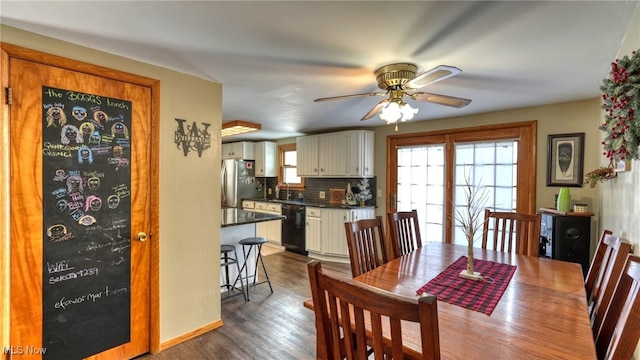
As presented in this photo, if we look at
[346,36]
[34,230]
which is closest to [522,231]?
[346,36]

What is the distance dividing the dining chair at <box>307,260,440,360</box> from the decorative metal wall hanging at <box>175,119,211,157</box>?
1.83 metres

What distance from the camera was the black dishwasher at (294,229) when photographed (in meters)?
5.18

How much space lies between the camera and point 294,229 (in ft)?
17.3

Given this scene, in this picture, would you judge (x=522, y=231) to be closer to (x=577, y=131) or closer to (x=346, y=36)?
(x=577, y=131)

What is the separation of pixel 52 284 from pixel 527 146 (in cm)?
445

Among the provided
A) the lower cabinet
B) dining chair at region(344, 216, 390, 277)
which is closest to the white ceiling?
dining chair at region(344, 216, 390, 277)

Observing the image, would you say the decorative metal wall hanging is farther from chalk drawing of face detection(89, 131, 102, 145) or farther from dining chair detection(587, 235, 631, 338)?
dining chair detection(587, 235, 631, 338)

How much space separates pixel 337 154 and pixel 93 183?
353 cm

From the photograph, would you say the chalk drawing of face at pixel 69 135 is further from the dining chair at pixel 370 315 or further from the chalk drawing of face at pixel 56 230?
the dining chair at pixel 370 315

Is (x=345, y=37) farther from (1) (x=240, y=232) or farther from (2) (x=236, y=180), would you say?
(2) (x=236, y=180)

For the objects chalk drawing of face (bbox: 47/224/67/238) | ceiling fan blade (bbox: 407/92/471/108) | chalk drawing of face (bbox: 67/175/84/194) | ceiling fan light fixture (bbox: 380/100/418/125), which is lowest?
chalk drawing of face (bbox: 47/224/67/238)

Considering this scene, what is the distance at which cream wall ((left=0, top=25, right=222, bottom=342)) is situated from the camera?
2.32 meters

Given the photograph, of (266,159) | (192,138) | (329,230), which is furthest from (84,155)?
(266,159)

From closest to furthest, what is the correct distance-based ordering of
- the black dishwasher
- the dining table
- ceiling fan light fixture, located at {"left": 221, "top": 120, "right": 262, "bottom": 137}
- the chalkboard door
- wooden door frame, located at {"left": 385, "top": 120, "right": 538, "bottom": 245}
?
1. the dining table
2. the chalkboard door
3. wooden door frame, located at {"left": 385, "top": 120, "right": 538, "bottom": 245}
4. ceiling fan light fixture, located at {"left": 221, "top": 120, "right": 262, "bottom": 137}
5. the black dishwasher
